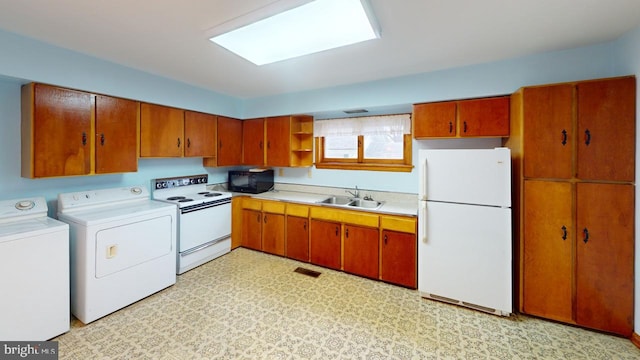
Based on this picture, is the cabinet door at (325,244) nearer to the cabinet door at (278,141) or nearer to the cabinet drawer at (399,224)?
the cabinet drawer at (399,224)

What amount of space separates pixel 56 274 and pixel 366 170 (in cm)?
334

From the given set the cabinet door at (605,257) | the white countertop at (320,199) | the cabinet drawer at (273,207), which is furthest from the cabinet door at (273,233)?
the cabinet door at (605,257)

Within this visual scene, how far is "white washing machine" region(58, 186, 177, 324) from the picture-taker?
2.31m

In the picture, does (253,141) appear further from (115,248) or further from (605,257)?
(605,257)

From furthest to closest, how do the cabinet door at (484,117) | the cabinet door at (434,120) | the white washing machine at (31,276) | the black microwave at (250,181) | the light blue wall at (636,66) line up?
1. the black microwave at (250,181)
2. the cabinet door at (434,120)
3. the cabinet door at (484,117)
4. the light blue wall at (636,66)
5. the white washing machine at (31,276)

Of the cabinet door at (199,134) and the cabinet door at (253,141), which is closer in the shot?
the cabinet door at (199,134)

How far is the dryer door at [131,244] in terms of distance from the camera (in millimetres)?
2375

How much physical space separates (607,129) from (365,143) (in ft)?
7.77

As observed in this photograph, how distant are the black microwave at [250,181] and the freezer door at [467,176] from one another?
101 inches

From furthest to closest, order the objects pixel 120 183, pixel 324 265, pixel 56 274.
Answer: pixel 324 265 → pixel 120 183 → pixel 56 274

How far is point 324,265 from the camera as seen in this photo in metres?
3.48

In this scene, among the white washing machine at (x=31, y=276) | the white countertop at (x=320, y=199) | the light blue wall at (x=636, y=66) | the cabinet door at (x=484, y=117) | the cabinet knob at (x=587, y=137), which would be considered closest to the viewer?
the white washing machine at (x=31, y=276)

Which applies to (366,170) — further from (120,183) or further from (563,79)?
(120,183)

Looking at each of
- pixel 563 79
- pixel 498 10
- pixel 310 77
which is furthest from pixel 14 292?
pixel 563 79
